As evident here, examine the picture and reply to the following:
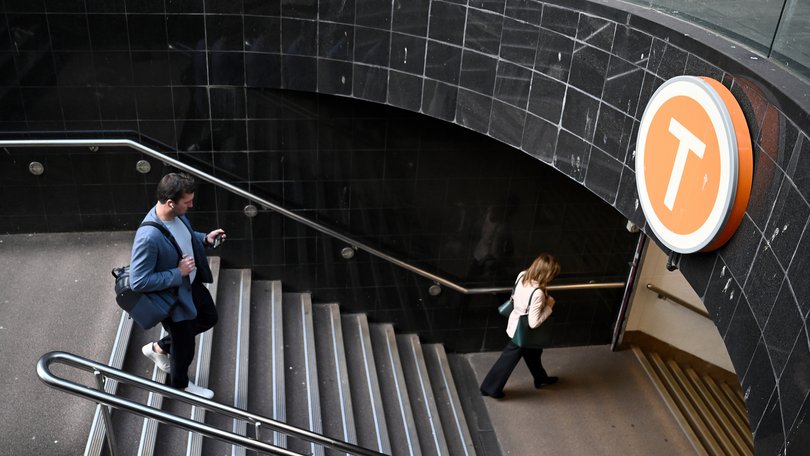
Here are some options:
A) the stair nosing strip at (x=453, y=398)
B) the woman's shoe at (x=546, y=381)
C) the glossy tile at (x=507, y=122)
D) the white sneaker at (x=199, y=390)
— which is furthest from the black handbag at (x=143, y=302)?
the woman's shoe at (x=546, y=381)

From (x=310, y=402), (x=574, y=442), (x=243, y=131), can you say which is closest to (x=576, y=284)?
(x=574, y=442)

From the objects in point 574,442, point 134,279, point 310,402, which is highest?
point 134,279

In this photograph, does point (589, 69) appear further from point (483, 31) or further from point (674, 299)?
point (674, 299)

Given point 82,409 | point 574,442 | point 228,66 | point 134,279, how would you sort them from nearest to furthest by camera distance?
point 134,279 < point 82,409 < point 228,66 < point 574,442

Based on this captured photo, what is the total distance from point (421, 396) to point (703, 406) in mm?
2492

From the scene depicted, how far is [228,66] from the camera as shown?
217 inches

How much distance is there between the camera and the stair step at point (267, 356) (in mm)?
5309

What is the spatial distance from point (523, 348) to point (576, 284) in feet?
3.38

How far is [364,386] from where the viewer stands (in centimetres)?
626

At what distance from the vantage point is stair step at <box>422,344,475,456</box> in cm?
625

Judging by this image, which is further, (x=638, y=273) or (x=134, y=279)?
(x=638, y=273)

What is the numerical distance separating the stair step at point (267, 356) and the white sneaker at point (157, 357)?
0.72 m

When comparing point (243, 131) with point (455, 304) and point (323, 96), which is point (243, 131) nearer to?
point (323, 96)

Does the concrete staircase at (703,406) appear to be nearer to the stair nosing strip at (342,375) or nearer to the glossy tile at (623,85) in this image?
the stair nosing strip at (342,375)
